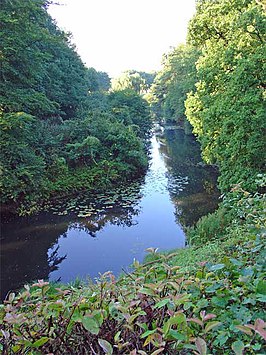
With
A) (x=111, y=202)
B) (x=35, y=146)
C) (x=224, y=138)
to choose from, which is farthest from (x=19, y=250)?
(x=224, y=138)

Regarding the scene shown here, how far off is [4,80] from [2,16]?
7.92 ft

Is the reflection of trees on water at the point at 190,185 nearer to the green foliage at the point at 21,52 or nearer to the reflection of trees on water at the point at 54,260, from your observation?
the reflection of trees on water at the point at 54,260

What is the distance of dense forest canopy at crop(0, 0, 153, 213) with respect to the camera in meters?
12.4

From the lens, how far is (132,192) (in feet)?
55.6

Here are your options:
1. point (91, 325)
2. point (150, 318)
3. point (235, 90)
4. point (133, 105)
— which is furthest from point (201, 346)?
point (133, 105)

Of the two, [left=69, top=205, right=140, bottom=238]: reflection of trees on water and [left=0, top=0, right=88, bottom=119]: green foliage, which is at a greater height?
[left=0, top=0, right=88, bottom=119]: green foliage

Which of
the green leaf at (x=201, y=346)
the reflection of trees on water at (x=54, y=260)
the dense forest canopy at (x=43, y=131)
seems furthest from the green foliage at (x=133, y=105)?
the green leaf at (x=201, y=346)

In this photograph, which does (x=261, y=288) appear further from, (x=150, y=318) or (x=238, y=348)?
(x=150, y=318)

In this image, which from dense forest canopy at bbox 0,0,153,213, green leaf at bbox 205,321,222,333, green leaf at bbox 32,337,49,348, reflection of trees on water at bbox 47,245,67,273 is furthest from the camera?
dense forest canopy at bbox 0,0,153,213

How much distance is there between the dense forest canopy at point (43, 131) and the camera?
40.8ft

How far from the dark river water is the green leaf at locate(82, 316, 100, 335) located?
7773 millimetres

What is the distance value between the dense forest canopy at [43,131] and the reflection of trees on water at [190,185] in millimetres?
2975

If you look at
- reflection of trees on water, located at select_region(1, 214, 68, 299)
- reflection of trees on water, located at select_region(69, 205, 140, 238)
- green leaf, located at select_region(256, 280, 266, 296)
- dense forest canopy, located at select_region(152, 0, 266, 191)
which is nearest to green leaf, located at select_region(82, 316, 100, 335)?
green leaf, located at select_region(256, 280, 266, 296)

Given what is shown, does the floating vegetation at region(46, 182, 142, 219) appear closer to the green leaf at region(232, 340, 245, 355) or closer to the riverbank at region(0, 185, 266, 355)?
the riverbank at region(0, 185, 266, 355)
